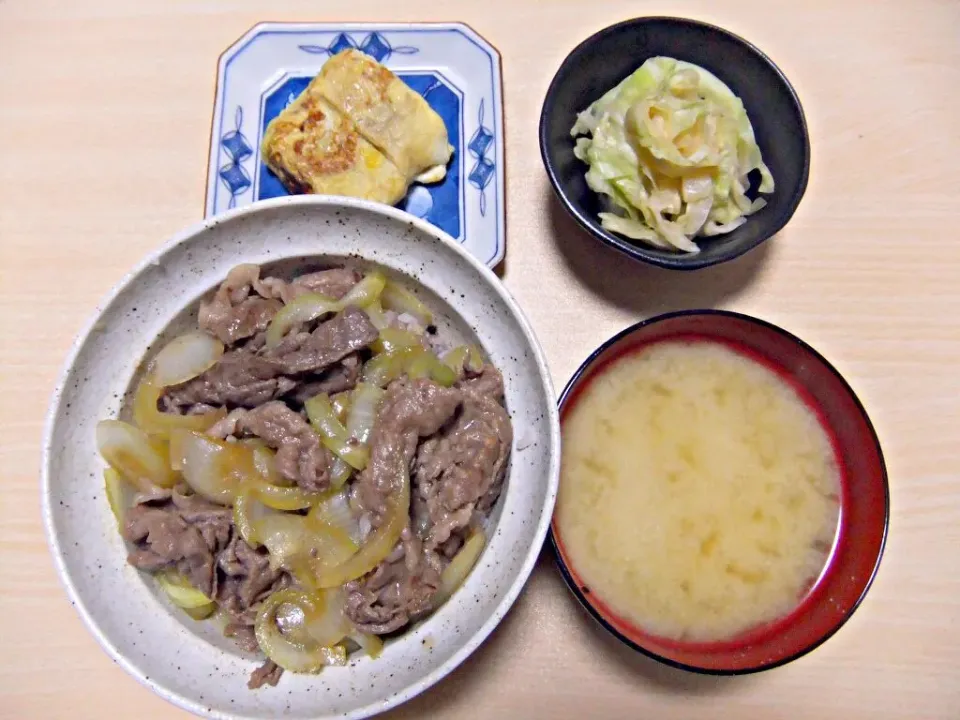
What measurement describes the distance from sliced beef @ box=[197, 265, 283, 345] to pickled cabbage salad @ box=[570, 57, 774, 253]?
89 cm

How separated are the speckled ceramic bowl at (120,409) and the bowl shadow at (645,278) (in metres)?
0.58

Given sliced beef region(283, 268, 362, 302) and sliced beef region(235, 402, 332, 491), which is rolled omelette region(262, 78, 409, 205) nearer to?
sliced beef region(283, 268, 362, 302)

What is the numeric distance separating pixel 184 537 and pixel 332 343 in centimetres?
48

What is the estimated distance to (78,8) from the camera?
2119 mm

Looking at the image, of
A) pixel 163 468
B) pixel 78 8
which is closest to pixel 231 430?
pixel 163 468

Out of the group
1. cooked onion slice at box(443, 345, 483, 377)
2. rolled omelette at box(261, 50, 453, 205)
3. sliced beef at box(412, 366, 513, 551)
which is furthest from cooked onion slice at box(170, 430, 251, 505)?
rolled omelette at box(261, 50, 453, 205)

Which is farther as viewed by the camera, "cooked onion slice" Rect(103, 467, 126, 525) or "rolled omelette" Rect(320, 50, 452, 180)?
"rolled omelette" Rect(320, 50, 452, 180)

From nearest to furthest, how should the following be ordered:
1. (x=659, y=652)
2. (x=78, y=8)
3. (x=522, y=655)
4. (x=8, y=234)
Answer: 1. (x=659, y=652)
2. (x=522, y=655)
3. (x=8, y=234)
4. (x=78, y=8)

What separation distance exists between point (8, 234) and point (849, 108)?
2590 millimetres

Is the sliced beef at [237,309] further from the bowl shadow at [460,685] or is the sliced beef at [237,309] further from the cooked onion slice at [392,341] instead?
the bowl shadow at [460,685]

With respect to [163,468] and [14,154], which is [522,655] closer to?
Result: [163,468]

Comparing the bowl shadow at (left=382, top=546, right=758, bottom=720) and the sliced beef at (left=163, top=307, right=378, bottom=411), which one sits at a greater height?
the sliced beef at (left=163, top=307, right=378, bottom=411)

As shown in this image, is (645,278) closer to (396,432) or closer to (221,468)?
(396,432)

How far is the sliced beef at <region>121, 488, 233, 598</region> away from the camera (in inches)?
51.8
